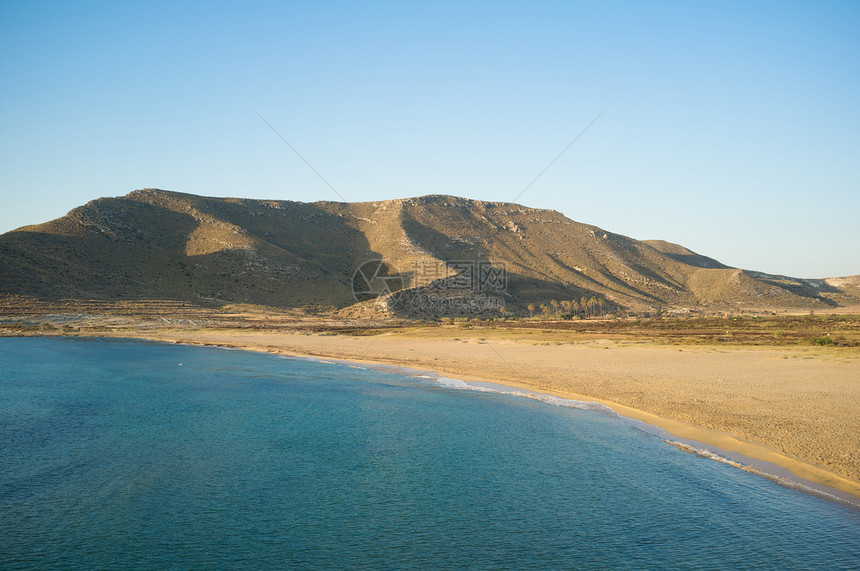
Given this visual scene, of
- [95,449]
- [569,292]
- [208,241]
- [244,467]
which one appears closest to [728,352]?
[244,467]

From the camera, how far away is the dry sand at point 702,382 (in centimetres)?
1603

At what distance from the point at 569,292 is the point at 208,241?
82434mm

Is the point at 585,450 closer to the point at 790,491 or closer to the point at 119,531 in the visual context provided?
the point at 790,491

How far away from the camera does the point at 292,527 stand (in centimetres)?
1177

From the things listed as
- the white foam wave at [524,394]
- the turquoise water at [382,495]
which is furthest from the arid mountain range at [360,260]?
the turquoise water at [382,495]

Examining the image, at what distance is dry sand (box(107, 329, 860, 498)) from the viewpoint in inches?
631

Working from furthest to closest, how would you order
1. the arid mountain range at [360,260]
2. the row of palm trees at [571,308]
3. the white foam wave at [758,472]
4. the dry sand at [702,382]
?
the row of palm trees at [571,308], the arid mountain range at [360,260], the dry sand at [702,382], the white foam wave at [758,472]
